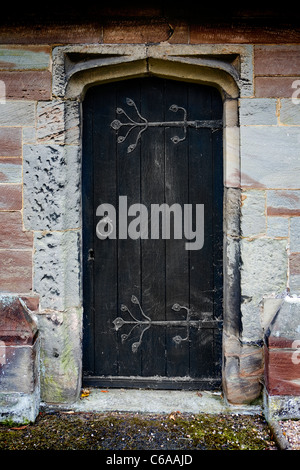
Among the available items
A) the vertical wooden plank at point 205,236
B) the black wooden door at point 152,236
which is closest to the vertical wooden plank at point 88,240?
the black wooden door at point 152,236

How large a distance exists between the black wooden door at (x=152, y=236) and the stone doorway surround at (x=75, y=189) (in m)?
0.12

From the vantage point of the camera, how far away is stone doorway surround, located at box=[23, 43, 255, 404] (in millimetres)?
2598

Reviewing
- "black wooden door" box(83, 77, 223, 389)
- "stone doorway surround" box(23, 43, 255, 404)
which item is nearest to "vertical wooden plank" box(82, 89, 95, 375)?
"black wooden door" box(83, 77, 223, 389)

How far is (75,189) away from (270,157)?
51.3 inches

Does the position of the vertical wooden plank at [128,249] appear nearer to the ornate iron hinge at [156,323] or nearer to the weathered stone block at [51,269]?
the ornate iron hinge at [156,323]

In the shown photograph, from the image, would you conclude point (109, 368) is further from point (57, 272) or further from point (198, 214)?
point (198, 214)

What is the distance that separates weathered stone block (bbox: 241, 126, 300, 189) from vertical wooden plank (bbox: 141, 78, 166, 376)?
1.95 ft

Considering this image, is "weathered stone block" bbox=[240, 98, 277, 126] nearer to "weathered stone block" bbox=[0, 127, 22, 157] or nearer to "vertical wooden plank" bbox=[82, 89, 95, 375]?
"vertical wooden plank" bbox=[82, 89, 95, 375]

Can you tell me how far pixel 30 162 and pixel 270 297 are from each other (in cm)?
181

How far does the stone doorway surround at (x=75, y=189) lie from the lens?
2.60m

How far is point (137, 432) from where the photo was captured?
2439mm

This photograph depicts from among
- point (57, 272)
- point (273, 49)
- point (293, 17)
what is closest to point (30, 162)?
point (57, 272)

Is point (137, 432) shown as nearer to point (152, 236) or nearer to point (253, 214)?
point (152, 236)

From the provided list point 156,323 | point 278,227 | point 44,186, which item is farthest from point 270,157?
point 44,186
